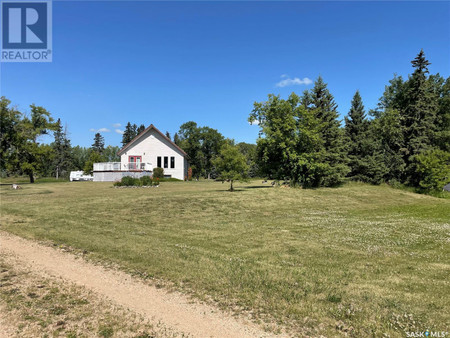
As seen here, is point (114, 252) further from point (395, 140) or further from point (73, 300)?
point (395, 140)

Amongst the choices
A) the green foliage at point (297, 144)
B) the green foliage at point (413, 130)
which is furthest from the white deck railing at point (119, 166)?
the green foliage at point (413, 130)

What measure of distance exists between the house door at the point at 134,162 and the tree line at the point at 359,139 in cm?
2270

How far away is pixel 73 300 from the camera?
486 cm

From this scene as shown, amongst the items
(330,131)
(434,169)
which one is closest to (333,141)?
→ (330,131)

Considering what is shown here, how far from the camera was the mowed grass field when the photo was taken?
4441mm

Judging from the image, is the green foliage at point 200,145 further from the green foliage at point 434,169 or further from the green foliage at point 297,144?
the green foliage at point 434,169

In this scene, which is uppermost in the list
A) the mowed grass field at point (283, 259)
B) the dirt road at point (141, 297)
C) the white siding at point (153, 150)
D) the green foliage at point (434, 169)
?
the white siding at point (153, 150)

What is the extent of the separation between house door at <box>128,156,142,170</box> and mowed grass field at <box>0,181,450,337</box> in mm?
29293

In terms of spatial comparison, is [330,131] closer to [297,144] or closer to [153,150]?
[297,144]

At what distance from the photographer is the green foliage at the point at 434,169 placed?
3191 cm

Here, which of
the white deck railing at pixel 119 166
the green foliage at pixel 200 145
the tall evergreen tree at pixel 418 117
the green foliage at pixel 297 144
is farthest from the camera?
the green foliage at pixel 200 145

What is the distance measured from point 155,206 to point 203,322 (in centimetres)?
1402

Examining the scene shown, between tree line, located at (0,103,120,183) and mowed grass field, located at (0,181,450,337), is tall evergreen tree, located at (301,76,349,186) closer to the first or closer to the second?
mowed grass field, located at (0,181,450,337)

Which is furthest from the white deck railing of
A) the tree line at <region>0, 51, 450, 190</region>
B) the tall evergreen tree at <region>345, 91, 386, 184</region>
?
the tall evergreen tree at <region>345, 91, 386, 184</region>
